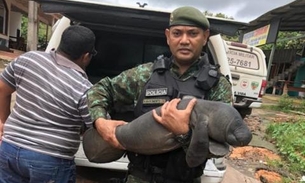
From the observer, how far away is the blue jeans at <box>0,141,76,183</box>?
187 cm

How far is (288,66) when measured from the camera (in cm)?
2066

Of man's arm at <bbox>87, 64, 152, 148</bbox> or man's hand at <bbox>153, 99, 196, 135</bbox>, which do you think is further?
man's arm at <bbox>87, 64, 152, 148</bbox>

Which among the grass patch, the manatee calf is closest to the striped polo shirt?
the manatee calf

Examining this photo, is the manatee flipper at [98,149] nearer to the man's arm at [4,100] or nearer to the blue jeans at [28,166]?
the blue jeans at [28,166]

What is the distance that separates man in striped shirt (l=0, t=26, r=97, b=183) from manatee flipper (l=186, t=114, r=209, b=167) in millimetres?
805

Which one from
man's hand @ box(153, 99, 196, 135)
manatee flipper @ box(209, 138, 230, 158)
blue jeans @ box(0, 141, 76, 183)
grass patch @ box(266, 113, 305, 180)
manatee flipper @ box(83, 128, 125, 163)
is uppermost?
man's hand @ box(153, 99, 196, 135)

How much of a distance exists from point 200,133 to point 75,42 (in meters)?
1.06

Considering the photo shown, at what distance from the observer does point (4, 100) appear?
2.14 m

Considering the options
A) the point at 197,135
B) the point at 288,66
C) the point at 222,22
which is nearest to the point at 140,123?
the point at 197,135

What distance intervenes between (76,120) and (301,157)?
456 centimetres

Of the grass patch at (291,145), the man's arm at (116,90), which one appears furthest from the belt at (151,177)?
the grass patch at (291,145)

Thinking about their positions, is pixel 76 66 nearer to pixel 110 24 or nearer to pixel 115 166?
pixel 115 166

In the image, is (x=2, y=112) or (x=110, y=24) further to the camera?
(x=110, y=24)

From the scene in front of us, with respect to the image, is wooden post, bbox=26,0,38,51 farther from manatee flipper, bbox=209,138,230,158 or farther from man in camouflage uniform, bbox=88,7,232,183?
manatee flipper, bbox=209,138,230,158
